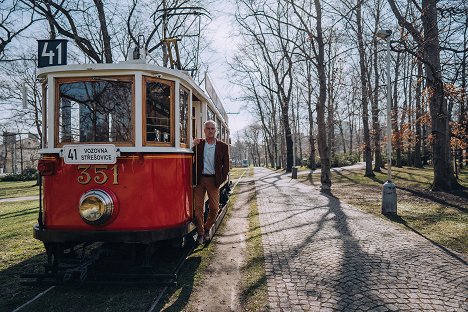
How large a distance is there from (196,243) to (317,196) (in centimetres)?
806

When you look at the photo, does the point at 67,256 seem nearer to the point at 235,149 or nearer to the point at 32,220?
the point at 32,220

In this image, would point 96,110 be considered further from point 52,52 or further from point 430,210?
point 430,210

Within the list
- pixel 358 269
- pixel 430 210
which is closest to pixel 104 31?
pixel 358 269

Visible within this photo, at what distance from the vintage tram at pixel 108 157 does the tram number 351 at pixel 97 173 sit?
13mm

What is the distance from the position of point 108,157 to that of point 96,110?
756 mm

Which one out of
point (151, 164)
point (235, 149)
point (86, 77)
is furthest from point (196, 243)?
point (235, 149)

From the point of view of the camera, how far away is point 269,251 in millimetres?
6027

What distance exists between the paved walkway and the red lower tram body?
1.89 metres

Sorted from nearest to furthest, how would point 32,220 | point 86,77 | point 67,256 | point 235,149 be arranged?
point 86,77, point 67,256, point 32,220, point 235,149

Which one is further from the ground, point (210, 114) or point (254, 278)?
point (210, 114)

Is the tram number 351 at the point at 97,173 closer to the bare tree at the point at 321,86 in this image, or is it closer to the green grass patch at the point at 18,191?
the bare tree at the point at 321,86

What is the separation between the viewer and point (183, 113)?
531cm

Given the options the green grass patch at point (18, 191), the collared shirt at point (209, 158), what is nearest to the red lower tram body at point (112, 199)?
the collared shirt at point (209, 158)

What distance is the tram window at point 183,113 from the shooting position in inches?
205
